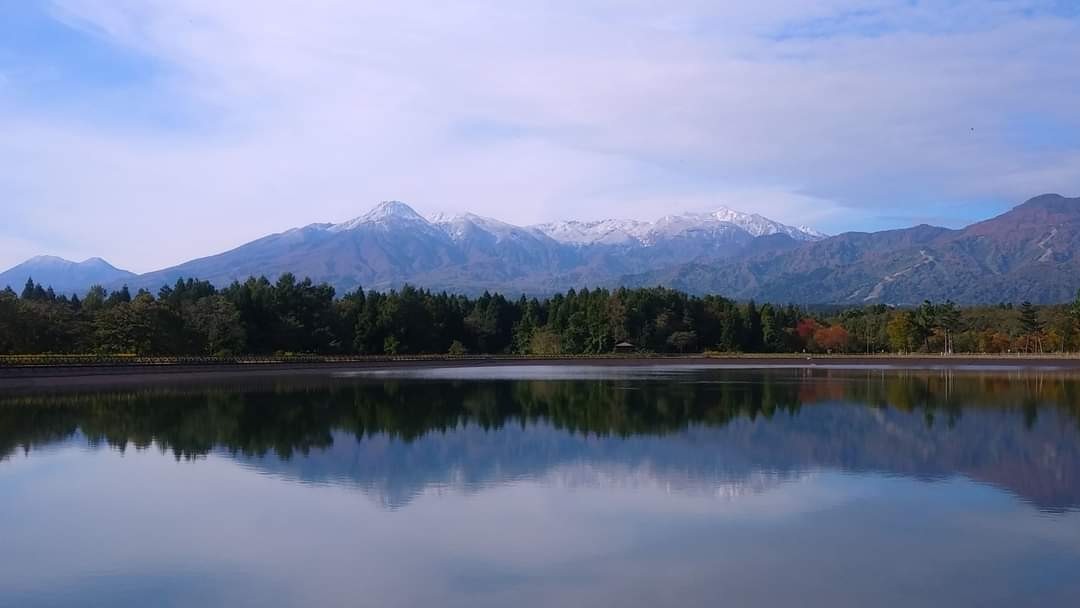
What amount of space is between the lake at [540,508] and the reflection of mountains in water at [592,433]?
0.15 meters

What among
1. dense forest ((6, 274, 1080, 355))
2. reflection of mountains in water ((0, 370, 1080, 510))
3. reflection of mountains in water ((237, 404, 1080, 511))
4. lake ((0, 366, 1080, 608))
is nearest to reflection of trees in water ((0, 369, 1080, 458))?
reflection of mountains in water ((0, 370, 1080, 510))

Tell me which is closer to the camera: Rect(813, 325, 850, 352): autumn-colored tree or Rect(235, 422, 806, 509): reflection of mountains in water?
Rect(235, 422, 806, 509): reflection of mountains in water

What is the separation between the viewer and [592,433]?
94.3ft

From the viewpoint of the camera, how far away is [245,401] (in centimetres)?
4125

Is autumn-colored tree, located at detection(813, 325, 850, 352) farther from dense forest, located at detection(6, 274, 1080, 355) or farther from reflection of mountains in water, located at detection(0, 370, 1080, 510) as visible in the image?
reflection of mountains in water, located at detection(0, 370, 1080, 510)

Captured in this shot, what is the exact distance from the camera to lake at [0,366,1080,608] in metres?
12.0

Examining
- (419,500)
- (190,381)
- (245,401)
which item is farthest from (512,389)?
(419,500)

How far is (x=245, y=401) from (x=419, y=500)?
25919 millimetres

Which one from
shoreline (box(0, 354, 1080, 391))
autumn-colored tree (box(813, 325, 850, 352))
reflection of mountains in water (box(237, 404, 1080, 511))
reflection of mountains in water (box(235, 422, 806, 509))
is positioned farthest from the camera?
autumn-colored tree (box(813, 325, 850, 352))

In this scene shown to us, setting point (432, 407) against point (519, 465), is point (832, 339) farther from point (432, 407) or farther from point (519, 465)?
point (519, 465)

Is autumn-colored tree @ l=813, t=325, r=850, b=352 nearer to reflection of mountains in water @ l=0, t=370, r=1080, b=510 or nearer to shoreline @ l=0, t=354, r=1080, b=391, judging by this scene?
shoreline @ l=0, t=354, r=1080, b=391

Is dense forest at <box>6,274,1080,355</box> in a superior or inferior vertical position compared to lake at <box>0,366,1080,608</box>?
superior

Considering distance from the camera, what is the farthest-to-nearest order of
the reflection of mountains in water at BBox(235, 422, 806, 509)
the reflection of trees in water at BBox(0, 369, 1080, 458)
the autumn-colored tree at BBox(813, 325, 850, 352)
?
the autumn-colored tree at BBox(813, 325, 850, 352) → the reflection of trees in water at BBox(0, 369, 1080, 458) → the reflection of mountains in water at BBox(235, 422, 806, 509)

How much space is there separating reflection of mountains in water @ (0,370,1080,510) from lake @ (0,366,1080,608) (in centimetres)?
15
